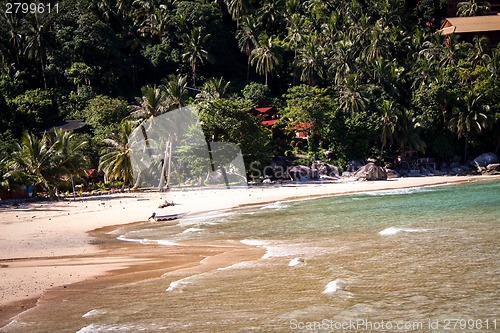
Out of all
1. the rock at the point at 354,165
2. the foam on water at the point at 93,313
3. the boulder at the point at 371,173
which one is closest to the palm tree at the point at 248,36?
the rock at the point at 354,165

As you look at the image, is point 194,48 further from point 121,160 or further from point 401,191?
point 401,191

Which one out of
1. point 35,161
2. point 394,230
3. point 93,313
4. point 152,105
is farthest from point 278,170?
point 93,313

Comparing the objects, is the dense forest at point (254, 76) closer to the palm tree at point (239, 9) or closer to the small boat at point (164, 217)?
the palm tree at point (239, 9)

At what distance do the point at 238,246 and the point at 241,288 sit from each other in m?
5.95

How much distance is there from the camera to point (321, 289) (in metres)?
12.9

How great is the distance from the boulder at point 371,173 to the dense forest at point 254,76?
2.75m

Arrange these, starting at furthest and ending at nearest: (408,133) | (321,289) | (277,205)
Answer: (408,133) < (277,205) < (321,289)

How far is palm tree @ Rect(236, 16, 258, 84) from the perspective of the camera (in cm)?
5934

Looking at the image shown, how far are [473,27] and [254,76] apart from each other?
23809 mm

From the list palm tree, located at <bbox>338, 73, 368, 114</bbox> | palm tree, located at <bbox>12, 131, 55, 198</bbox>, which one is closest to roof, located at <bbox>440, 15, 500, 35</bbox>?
palm tree, located at <bbox>338, 73, 368, 114</bbox>

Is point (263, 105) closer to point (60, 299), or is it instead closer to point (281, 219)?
point (281, 219)

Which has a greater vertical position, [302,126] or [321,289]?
[302,126]

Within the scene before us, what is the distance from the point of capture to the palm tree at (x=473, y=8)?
69.4m

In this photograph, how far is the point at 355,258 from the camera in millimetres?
15945
